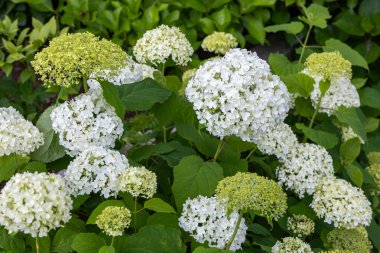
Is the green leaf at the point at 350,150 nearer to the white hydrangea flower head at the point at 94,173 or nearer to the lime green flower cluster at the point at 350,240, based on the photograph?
the lime green flower cluster at the point at 350,240

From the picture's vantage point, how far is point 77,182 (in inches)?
94.0

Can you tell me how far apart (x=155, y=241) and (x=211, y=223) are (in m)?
0.26

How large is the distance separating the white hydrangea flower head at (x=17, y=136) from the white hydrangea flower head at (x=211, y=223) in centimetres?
73

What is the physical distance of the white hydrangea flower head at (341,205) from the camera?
107 inches

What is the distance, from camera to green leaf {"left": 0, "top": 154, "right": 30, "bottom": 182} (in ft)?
8.12

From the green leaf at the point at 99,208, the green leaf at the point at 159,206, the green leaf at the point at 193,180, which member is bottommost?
the green leaf at the point at 193,180

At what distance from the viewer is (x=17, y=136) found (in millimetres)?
2428

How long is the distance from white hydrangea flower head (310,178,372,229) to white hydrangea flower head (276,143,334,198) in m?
0.09

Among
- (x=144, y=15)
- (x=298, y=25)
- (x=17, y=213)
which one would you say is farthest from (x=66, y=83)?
(x=144, y=15)

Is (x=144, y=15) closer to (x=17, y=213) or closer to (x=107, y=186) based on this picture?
(x=107, y=186)

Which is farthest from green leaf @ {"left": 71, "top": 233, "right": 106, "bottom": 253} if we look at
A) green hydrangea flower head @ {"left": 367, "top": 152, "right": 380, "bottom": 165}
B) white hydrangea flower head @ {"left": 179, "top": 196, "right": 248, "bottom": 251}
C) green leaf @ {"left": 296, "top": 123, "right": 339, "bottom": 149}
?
green hydrangea flower head @ {"left": 367, "top": 152, "right": 380, "bottom": 165}

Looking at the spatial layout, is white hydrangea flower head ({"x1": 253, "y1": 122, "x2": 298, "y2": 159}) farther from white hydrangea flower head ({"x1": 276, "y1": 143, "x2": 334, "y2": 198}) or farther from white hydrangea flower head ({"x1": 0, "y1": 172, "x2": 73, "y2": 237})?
white hydrangea flower head ({"x1": 0, "y1": 172, "x2": 73, "y2": 237})

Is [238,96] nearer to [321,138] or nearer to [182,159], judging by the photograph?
[182,159]

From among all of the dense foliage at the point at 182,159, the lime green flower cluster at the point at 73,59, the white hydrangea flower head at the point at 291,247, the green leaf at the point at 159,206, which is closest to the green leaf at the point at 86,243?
the dense foliage at the point at 182,159
